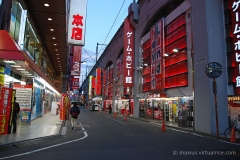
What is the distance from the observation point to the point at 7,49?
9.83m

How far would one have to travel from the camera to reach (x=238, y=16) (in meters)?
13.8

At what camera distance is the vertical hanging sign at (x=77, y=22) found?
52.0 feet

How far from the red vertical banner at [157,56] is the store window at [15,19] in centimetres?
1416

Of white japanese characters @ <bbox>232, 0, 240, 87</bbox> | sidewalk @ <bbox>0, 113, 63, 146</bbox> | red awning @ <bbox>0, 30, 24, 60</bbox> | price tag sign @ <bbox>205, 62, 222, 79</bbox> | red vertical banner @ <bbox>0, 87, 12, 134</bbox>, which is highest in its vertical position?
white japanese characters @ <bbox>232, 0, 240, 87</bbox>

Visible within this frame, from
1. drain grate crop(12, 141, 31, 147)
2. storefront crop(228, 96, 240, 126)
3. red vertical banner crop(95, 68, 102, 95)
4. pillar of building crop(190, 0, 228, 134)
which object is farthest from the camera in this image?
red vertical banner crop(95, 68, 102, 95)

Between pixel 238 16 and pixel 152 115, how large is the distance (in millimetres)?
14394

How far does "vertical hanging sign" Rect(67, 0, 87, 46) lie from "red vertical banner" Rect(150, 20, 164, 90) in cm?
1024

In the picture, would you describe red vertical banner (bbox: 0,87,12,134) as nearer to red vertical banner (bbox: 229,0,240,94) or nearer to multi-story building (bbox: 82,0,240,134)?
multi-story building (bbox: 82,0,240,134)

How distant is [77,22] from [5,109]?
7.73m

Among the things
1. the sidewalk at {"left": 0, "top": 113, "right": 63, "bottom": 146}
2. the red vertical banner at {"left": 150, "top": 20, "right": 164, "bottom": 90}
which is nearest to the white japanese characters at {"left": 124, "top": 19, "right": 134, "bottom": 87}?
the red vertical banner at {"left": 150, "top": 20, "right": 164, "bottom": 90}

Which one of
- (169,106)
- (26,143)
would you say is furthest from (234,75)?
(26,143)

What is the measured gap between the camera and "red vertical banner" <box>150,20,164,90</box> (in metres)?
23.5

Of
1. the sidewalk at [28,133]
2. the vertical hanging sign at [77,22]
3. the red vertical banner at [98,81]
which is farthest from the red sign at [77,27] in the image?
the red vertical banner at [98,81]

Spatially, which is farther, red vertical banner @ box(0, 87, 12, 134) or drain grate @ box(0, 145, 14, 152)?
red vertical banner @ box(0, 87, 12, 134)
